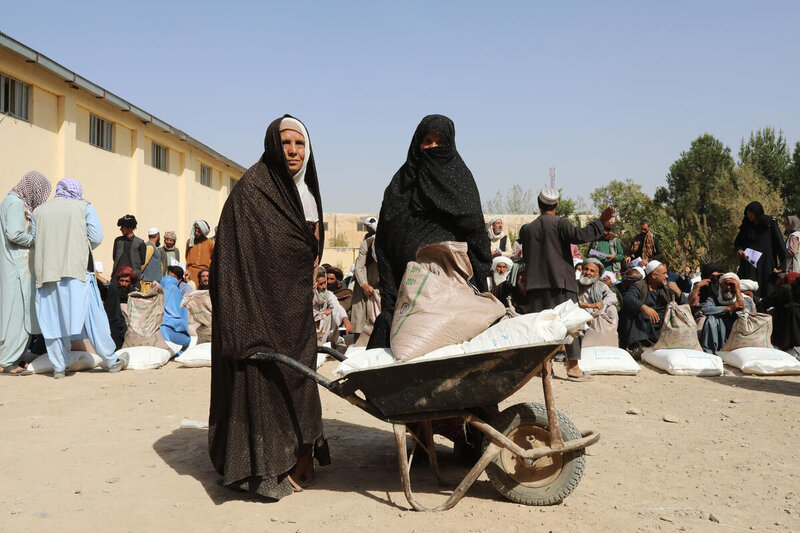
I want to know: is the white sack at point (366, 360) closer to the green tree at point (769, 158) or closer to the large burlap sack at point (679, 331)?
the large burlap sack at point (679, 331)

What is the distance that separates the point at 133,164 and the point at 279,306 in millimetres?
14068

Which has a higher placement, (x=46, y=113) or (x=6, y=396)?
(x=46, y=113)

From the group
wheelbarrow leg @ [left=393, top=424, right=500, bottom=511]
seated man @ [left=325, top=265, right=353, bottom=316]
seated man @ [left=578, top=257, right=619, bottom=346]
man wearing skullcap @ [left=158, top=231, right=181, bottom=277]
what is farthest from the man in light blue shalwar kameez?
seated man @ [left=578, top=257, right=619, bottom=346]

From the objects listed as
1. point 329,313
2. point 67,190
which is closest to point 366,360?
point 67,190

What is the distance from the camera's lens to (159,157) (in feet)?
58.7

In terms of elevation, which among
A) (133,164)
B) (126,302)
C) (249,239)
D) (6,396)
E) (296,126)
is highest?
(133,164)

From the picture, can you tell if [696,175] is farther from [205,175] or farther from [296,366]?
[296,366]

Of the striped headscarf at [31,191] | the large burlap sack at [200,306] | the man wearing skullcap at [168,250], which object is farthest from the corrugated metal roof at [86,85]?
the large burlap sack at [200,306]

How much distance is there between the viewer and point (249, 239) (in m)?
3.35

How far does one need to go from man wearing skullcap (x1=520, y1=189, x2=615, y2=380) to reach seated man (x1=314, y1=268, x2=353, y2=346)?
262 cm

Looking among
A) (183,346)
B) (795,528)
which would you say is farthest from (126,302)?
(795,528)

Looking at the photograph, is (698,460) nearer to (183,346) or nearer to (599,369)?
(599,369)

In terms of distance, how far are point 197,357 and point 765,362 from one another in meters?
6.10

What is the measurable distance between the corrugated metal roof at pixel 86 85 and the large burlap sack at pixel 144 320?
18.4 feet
